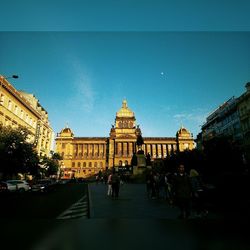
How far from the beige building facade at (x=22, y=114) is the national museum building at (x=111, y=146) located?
1696 inches

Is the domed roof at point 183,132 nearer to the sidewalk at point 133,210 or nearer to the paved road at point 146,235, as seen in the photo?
the sidewalk at point 133,210

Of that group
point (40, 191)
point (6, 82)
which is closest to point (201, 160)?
point (40, 191)

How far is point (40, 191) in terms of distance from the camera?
90.4 ft

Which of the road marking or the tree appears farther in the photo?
the tree

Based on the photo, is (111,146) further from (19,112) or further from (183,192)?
(183,192)

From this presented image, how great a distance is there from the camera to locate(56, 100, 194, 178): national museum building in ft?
366

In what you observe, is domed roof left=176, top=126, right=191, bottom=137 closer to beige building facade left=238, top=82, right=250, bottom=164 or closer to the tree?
beige building facade left=238, top=82, right=250, bottom=164

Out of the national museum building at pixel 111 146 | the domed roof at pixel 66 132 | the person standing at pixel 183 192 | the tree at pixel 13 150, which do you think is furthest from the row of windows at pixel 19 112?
the domed roof at pixel 66 132

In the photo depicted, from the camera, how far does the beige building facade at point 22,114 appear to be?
4214 centimetres

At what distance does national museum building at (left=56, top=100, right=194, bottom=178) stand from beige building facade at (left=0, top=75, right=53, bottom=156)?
43.1m

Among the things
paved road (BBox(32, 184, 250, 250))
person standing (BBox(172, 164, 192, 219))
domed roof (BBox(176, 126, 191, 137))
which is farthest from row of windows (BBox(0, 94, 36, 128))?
domed roof (BBox(176, 126, 191, 137))

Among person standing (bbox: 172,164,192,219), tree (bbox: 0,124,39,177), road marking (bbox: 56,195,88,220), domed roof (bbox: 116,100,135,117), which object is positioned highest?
domed roof (bbox: 116,100,135,117)

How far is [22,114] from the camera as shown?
51.3 meters

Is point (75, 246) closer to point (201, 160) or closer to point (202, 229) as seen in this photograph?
point (202, 229)
